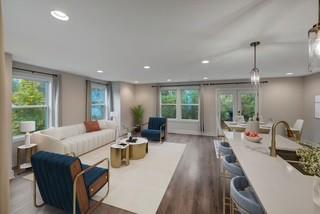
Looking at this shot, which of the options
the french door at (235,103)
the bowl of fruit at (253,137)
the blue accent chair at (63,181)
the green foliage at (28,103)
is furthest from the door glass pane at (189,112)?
the blue accent chair at (63,181)

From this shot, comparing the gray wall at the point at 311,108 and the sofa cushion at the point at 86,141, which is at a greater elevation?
the gray wall at the point at 311,108

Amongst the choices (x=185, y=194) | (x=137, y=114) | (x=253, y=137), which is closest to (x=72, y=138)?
(x=185, y=194)

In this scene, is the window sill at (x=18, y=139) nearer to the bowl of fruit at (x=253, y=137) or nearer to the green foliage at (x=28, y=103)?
the green foliage at (x=28, y=103)

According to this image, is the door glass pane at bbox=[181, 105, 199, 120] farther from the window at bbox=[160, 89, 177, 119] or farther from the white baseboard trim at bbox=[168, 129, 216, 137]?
the white baseboard trim at bbox=[168, 129, 216, 137]

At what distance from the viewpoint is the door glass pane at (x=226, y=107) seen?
254 inches

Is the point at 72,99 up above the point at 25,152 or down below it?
above

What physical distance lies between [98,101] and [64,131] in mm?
2414

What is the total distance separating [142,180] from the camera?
2846mm

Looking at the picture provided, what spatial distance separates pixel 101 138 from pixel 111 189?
2.49m

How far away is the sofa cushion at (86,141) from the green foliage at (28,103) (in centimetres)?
102

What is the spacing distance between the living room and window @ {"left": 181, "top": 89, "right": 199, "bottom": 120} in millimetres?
1748

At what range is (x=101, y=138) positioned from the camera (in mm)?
4785

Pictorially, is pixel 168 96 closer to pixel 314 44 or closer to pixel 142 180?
pixel 142 180

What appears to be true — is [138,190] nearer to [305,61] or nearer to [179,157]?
[179,157]
